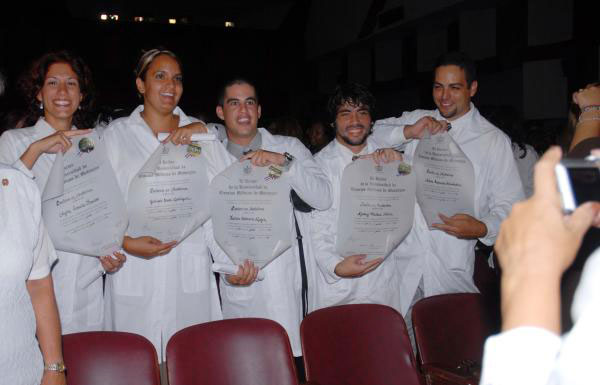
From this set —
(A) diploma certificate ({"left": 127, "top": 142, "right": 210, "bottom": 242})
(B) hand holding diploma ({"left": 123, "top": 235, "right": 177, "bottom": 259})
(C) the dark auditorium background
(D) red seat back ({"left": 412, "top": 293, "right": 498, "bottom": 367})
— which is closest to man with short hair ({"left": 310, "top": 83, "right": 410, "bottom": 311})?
(D) red seat back ({"left": 412, "top": 293, "right": 498, "bottom": 367})

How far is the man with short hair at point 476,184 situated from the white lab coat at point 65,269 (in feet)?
5.14

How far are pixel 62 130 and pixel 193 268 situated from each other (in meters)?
0.86

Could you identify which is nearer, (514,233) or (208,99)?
(514,233)

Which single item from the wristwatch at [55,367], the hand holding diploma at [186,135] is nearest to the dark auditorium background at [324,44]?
the hand holding diploma at [186,135]

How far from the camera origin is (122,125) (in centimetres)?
266

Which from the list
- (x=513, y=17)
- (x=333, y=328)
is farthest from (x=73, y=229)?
(x=513, y=17)

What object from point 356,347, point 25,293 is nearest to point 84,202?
point 25,293

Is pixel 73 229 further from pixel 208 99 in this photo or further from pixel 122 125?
pixel 208 99

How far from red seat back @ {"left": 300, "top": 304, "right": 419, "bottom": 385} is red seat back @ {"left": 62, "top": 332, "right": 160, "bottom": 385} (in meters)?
0.61

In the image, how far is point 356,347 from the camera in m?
2.22

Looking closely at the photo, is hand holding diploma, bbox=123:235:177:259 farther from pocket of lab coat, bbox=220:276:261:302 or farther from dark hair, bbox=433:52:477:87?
dark hair, bbox=433:52:477:87

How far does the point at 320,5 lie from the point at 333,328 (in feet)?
40.1

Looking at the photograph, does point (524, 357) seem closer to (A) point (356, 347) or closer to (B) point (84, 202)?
(A) point (356, 347)

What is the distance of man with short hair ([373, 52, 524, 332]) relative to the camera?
2809mm
